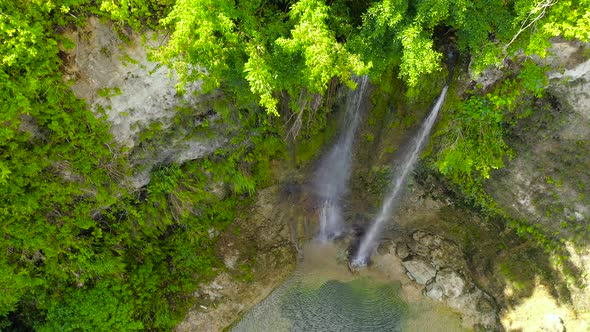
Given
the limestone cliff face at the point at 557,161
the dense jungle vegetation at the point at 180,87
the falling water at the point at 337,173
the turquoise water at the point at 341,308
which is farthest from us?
the turquoise water at the point at 341,308

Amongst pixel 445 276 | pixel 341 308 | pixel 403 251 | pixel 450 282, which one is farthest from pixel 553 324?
pixel 341 308

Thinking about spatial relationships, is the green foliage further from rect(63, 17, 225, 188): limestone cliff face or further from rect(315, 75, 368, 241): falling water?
rect(63, 17, 225, 188): limestone cliff face

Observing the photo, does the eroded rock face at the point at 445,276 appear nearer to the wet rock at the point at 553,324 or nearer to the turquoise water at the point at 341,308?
the turquoise water at the point at 341,308

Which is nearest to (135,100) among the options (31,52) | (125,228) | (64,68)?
(64,68)

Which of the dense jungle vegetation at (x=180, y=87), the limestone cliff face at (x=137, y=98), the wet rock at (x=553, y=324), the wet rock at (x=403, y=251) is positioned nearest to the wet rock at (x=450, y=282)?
the wet rock at (x=403, y=251)

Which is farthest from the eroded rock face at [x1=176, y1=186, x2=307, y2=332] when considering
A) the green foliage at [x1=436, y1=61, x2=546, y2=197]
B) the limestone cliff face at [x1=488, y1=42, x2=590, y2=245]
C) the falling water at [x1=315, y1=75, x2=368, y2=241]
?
the limestone cliff face at [x1=488, y1=42, x2=590, y2=245]
